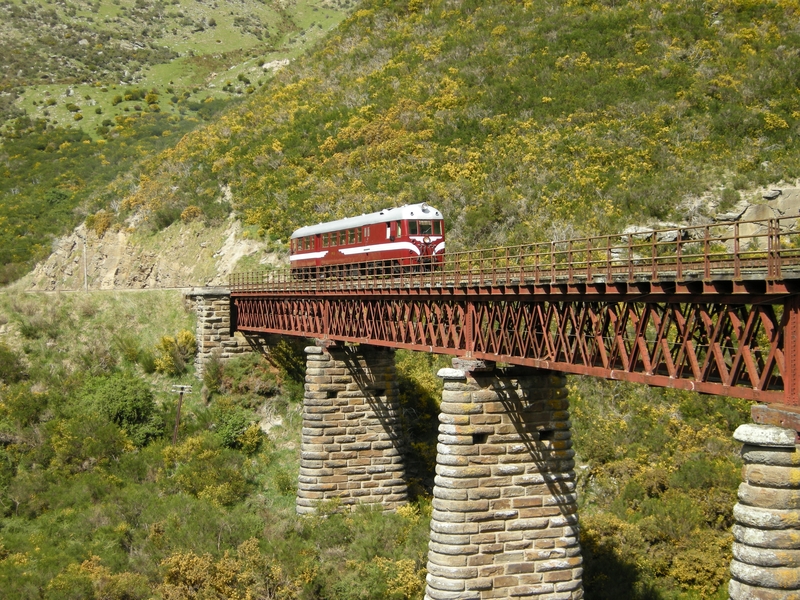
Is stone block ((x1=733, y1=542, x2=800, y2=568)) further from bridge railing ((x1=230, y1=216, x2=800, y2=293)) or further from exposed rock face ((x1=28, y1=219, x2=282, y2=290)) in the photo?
exposed rock face ((x1=28, y1=219, x2=282, y2=290))

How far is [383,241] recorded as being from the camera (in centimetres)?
3241

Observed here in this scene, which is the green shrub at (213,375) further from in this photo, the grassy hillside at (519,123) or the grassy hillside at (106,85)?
the grassy hillside at (106,85)

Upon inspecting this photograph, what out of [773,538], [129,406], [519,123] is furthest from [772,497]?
[519,123]

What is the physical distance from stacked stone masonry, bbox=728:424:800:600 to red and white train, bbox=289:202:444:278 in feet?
55.8

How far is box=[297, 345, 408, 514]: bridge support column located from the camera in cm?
2905

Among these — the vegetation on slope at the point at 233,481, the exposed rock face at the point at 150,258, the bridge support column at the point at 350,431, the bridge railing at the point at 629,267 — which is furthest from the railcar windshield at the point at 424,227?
the exposed rock face at the point at 150,258

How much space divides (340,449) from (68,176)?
56.9 m

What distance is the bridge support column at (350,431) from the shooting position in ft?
95.3

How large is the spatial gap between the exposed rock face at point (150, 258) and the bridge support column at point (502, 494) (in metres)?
31.4

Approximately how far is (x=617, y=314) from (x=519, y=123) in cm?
3715

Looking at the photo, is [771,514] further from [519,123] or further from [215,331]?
[519,123]

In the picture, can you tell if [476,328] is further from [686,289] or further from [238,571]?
[238,571]

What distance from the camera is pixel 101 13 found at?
124 metres

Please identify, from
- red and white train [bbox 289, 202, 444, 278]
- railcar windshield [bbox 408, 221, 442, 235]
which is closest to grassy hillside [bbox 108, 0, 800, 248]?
red and white train [bbox 289, 202, 444, 278]
